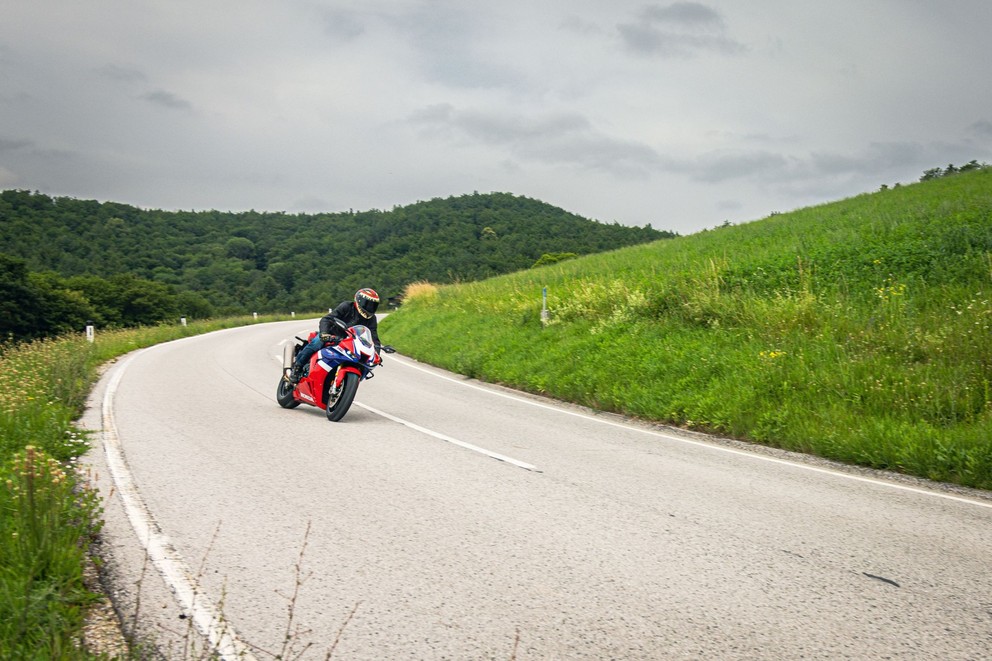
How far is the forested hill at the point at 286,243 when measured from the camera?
67188 mm

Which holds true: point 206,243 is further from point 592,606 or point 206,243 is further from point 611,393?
point 592,606

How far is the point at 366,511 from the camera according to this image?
5.34m

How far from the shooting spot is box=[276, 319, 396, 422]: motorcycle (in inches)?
390

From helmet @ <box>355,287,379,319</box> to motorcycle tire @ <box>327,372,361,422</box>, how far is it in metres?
1.01

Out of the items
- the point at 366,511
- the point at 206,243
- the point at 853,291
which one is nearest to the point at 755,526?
the point at 366,511

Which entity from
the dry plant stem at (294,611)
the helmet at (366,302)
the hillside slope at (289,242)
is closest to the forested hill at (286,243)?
the hillside slope at (289,242)

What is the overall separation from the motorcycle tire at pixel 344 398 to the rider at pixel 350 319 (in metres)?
0.56

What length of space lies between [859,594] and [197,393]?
11328mm

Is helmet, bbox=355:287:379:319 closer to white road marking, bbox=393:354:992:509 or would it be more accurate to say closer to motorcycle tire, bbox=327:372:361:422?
motorcycle tire, bbox=327:372:361:422

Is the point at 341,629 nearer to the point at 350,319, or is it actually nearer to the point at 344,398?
the point at 344,398

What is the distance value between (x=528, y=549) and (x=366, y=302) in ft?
21.1

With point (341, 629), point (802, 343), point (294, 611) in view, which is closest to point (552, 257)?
point (802, 343)

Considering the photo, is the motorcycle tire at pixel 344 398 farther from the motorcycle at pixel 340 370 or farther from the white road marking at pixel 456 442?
the white road marking at pixel 456 442

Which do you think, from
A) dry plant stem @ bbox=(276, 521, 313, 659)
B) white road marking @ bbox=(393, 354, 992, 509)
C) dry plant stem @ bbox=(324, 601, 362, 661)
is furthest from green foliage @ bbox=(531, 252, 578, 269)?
dry plant stem @ bbox=(324, 601, 362, 661)
